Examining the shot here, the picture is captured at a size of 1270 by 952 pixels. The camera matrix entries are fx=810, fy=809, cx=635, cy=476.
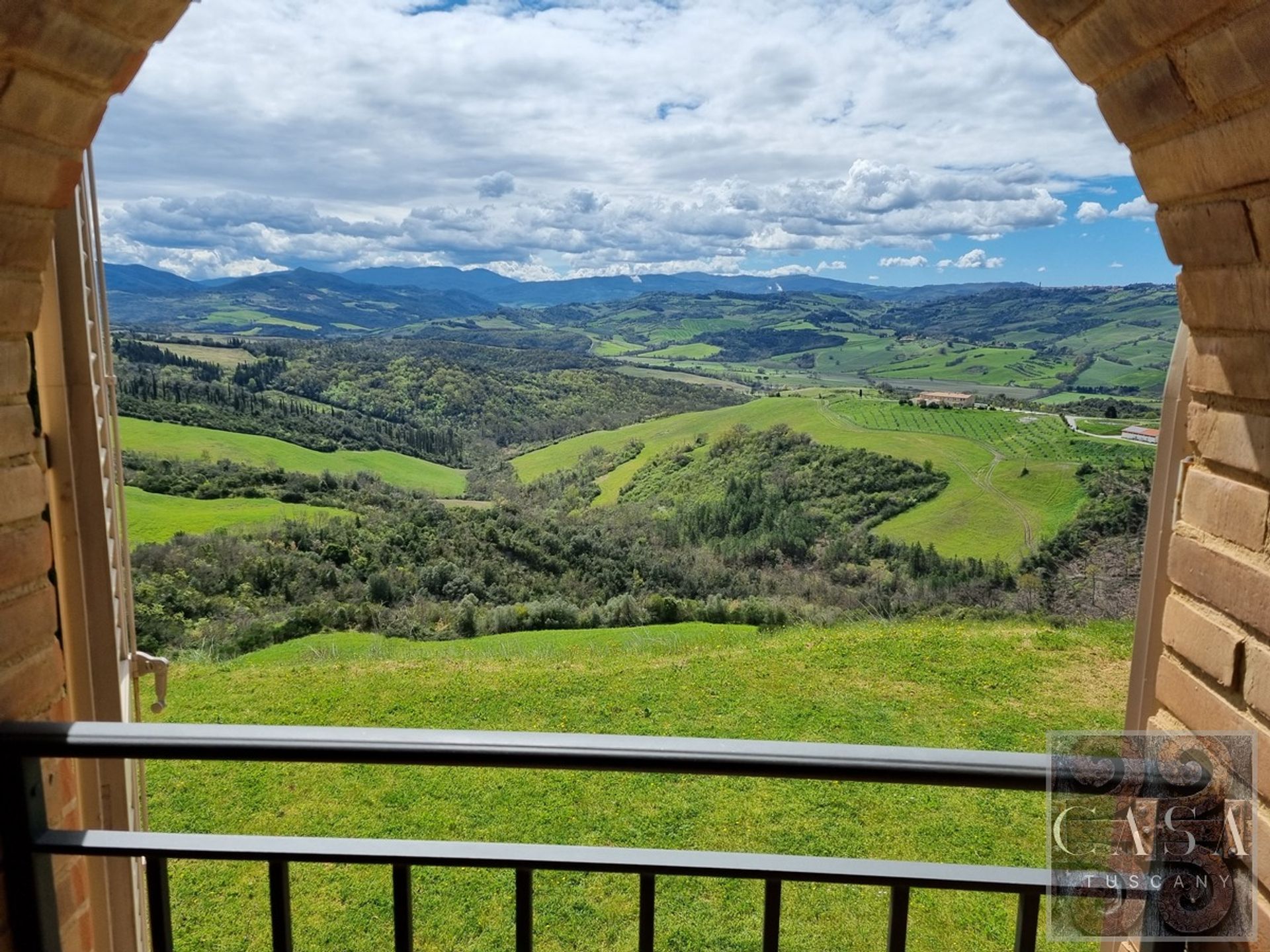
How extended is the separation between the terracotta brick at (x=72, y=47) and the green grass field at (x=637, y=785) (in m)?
2.34

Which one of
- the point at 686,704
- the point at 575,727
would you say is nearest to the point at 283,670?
the point at 575,727

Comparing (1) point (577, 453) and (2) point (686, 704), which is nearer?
(2) point (686, 704)

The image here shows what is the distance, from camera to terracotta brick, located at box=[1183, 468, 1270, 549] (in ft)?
2.81

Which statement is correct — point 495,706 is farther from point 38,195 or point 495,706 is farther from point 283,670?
point 38,195

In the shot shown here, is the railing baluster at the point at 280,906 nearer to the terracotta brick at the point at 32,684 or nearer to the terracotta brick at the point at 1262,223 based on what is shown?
the terracotta brick at the point at 32,684

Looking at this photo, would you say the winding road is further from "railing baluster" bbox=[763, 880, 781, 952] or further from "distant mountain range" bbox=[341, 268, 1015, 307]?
"distant mountain range" bbox=[341, 268, 1015, 307]

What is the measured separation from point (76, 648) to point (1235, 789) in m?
1.54

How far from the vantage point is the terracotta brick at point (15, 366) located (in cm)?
104

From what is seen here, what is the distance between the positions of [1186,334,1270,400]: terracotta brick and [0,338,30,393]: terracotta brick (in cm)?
146

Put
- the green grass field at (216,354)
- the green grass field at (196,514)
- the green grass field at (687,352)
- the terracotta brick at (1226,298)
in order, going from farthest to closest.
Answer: the green grass field at (687,352) < the green grass field at (216,354) < the green grass field at (196,514) < the terracotta brick at (1226,298)

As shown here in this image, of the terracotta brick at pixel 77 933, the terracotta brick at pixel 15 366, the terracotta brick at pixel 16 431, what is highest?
the terracotta brick at pixel 15 366

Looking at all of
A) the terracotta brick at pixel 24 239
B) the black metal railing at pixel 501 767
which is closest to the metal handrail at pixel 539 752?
the black metal railing at pixel 501 767

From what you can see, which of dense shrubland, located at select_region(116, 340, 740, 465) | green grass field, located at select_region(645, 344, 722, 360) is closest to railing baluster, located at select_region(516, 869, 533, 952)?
dense shrubland, located at select_region(116, 340, 740, 465)

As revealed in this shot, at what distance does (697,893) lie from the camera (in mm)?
5492
